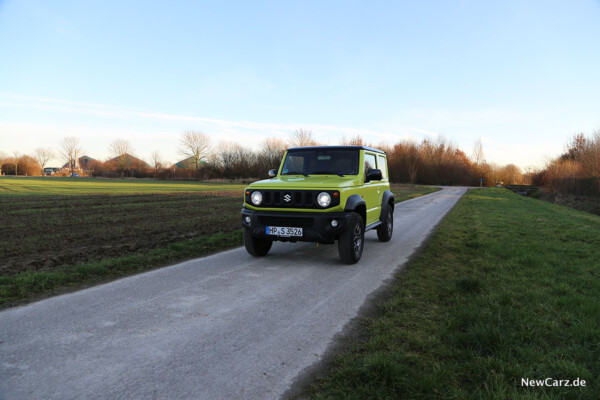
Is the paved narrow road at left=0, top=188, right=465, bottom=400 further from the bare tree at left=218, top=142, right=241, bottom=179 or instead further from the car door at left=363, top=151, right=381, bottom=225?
the bare tree at left=218, top=142, right=241, bottom=179

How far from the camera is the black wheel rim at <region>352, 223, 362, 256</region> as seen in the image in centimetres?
622

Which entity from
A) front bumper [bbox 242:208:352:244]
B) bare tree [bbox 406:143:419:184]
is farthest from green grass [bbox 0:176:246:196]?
bare tree [bbox 406:143:419:184]

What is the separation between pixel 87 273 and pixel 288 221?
3458 millimetres

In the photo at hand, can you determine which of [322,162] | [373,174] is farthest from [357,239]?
[322,162]

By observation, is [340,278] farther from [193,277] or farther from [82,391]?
[82,391]

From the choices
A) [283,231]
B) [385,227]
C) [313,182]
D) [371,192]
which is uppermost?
[313,182]

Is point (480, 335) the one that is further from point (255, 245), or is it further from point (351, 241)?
point (255, 245)

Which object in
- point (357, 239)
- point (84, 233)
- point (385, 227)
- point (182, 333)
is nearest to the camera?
point (182, 333)

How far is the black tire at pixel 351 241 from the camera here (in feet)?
19.7

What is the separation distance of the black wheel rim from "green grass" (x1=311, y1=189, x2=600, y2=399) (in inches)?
38.5

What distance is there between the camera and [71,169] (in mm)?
98062

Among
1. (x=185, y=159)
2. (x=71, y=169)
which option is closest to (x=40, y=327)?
(x=185, y=159)

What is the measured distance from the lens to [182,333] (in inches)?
136

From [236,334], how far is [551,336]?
312cm
